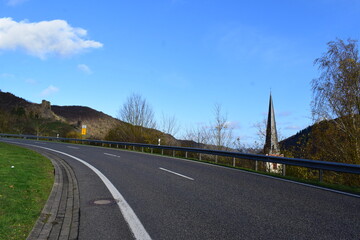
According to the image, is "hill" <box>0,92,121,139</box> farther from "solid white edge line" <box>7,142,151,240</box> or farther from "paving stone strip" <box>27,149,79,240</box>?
"solid white edge line" <box>7,142,151,240</box>

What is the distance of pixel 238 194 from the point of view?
21.3 feet

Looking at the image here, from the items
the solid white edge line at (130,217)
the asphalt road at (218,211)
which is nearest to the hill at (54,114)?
the asphalt road at (218,211)

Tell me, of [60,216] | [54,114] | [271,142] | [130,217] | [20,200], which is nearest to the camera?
[130,217]

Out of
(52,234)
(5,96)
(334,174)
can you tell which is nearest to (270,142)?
(334,174)

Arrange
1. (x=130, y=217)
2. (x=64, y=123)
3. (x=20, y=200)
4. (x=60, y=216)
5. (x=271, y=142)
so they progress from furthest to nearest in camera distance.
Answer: (x=64, y=123)
(x=271, y=142)
(x=20, y=200)
(x=60, y=216)
(x=130, y=217)

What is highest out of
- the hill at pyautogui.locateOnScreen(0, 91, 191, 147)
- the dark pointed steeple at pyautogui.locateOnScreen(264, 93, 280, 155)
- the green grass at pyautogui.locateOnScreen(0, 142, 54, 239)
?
the hill at pyautogui.locateOnScreen(0, 91, 191, 147)

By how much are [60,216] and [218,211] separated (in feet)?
9.36

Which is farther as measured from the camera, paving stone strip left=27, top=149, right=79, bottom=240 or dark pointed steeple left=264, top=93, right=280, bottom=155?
dark pointed steeple left=264, top=93, right=280, bottom=155

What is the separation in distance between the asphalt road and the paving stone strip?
166mm

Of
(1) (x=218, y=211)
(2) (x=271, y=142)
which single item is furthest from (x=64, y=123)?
(1) (x=218, y=211)

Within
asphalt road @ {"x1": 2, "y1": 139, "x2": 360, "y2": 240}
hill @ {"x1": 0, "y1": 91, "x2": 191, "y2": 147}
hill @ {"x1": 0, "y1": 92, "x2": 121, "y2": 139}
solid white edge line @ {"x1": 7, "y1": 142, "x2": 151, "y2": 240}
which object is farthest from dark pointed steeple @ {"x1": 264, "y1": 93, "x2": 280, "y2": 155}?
hill @ {"x1": 0, "y1": 92, "x2": 121, "y2": 139}

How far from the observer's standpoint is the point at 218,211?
4.99 metres

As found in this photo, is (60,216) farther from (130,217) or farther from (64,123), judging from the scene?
(64,123)

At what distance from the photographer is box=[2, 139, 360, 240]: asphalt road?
13.0 ft
